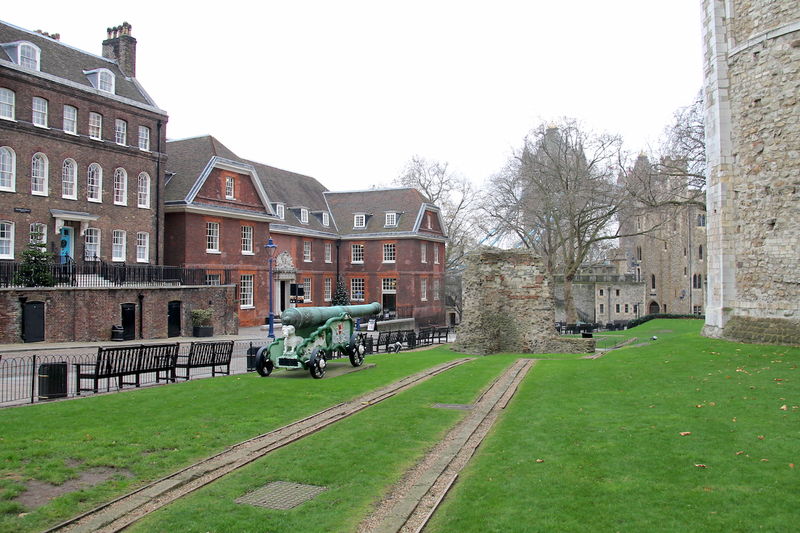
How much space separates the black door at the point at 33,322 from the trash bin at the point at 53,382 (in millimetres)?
11466

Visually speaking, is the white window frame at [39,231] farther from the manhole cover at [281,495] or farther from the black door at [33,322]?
the manhole cover at [281,495]

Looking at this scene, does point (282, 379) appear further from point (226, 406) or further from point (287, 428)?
point (287, 428)

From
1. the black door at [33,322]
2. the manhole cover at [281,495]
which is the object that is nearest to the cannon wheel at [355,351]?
the manhole cover at [281,495]

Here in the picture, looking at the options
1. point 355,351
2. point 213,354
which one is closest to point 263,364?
point 213,354

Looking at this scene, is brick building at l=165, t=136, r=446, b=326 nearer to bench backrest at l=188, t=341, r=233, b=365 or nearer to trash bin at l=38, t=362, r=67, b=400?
bench backrest at l=188, t=341, r=233, b=365

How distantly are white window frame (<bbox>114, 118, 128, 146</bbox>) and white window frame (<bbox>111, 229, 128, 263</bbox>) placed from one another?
14.9ft

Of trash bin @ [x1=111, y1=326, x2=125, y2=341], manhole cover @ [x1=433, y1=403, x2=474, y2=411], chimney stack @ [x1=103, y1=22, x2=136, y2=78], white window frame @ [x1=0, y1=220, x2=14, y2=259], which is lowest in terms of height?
manhole cover @ [x1=433, y1=403, x2=474, y2=411]

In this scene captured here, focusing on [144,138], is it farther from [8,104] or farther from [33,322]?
[33,322]

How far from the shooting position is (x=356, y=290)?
160ft

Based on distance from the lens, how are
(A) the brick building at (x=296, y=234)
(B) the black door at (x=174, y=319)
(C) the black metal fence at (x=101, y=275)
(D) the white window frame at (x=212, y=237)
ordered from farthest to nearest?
(D) the white window frame at (x=212, y=237) < (A) the brick building at (x=296, y=234) < (B) the black door at (x=174, y=319) < (C) the black metal fence at (x=101, y=275)

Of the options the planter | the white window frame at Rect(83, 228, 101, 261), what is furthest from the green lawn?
the white window frame at Rect(83, 228, 101, 261)

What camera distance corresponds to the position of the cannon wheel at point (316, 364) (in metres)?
14.0

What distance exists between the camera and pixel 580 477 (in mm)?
6508

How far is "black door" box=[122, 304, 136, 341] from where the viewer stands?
25.4m
